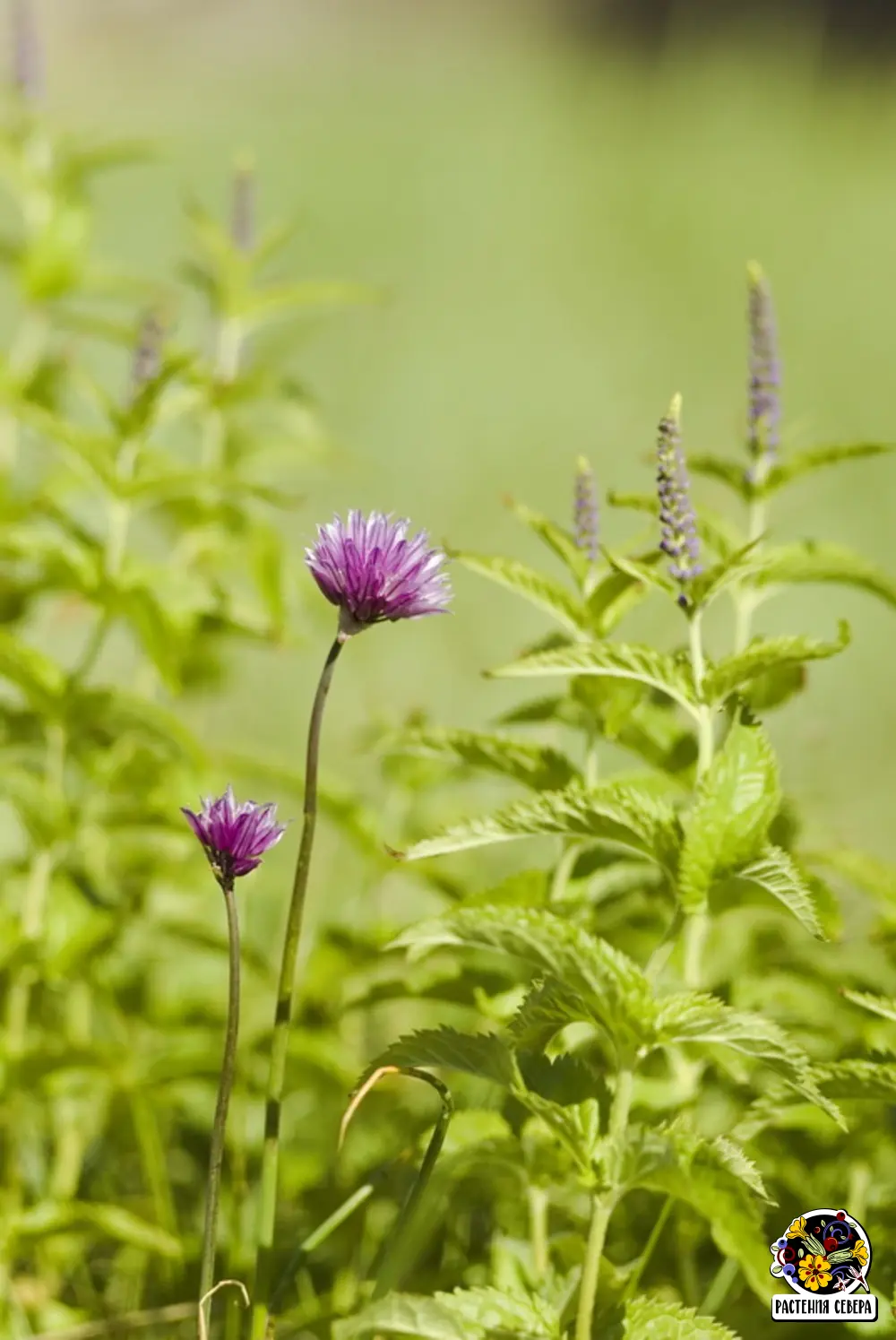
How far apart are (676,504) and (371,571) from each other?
217 mm

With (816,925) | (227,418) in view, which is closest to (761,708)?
(816,925)

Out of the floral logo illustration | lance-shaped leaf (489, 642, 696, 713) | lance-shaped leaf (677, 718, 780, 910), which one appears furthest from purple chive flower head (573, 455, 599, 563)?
the floral logo illustration

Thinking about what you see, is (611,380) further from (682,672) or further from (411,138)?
(682,672)

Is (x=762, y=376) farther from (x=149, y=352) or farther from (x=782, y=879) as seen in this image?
(x=149, y=352)

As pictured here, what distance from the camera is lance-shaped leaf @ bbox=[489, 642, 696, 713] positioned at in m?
0.83

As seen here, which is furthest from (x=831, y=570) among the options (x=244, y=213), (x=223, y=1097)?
(x=244, y=213)

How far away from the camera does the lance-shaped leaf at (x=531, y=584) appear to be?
954 mm

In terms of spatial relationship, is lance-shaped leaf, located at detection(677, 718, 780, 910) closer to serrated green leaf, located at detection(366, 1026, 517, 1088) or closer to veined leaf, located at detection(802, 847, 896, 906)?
serrated green leaf, located at detection(366, 1026, 517, 1088)

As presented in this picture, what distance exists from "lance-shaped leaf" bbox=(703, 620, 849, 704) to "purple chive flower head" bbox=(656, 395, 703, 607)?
57mm

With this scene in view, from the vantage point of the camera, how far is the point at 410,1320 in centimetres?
71

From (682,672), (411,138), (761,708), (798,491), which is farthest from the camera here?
(411,138)

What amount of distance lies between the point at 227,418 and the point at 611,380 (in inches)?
76.4

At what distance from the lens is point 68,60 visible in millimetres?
4930

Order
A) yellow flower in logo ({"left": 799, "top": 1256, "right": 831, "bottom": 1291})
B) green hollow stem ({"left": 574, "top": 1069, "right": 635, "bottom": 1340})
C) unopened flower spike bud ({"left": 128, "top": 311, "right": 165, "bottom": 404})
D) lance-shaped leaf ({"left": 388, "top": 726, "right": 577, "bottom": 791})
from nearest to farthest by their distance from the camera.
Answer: green hollow stem ({"left": 574, "top": 1069, "right": 635, "bottom": 1340}), yellow flower in logo ({"left": 799, "top": 1256, "right": 831, "bottom": 1291}), lance-shaped leaf ({"left": 388, "top": 726, "right": 577, "bottom": 791}), unopened flower spike bud ({"left": 128, "top": 311, "right": 165, "bottom": 404})
